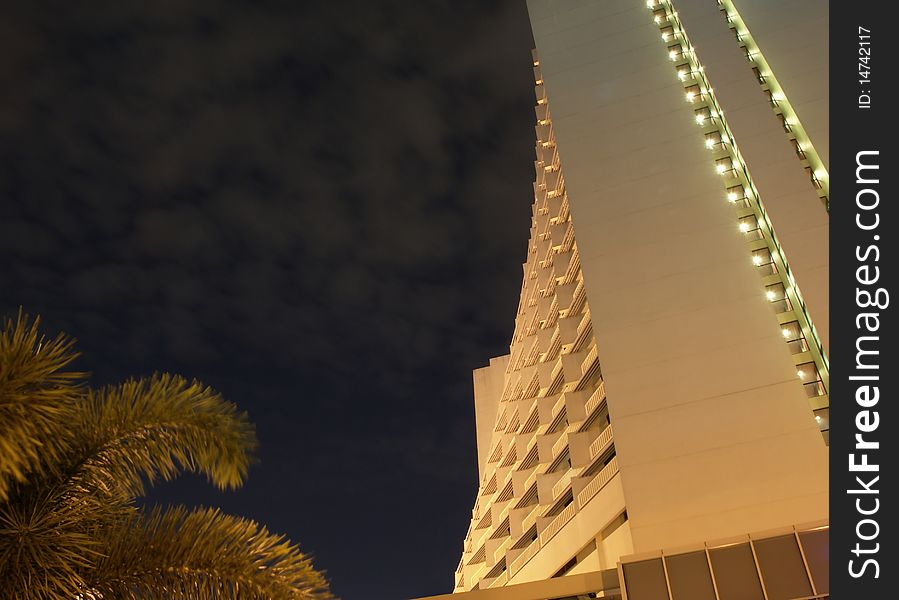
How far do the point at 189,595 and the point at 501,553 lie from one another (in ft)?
142

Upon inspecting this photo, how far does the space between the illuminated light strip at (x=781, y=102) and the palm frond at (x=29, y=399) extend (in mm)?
33624

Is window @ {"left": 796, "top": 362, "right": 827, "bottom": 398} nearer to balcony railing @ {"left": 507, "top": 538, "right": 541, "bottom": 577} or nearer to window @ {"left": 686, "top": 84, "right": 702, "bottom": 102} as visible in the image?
balcony railing @ {"left": 507, "top": 538, "right": 541, "bottom": 577}

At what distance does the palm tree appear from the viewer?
20.1 ft

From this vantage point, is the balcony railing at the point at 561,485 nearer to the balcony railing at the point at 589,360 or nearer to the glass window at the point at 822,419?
the balcony railing at the point at 589,360

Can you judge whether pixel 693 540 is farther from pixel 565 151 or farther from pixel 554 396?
pixel 565 151

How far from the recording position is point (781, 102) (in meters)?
36.7

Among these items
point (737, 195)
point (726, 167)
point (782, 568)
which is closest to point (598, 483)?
point (782, 568)

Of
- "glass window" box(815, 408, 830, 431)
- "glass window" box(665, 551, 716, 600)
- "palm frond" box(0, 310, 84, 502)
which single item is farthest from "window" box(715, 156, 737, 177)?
"palm frond" box(0, 310, 84, 502)

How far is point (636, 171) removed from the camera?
125 ft

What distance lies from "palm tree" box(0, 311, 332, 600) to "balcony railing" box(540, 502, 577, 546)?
1164 inches

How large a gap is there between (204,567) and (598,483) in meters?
27.9

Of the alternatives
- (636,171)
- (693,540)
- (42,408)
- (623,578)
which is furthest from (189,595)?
(636,171)

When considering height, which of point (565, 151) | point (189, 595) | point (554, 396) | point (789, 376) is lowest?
point (189, 595)

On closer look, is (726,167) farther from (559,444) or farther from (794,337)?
(559,444)
